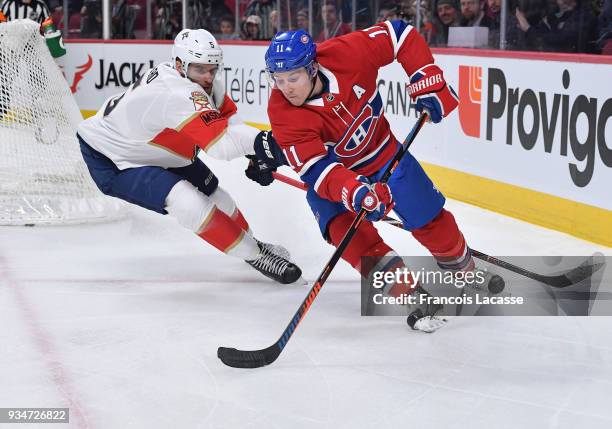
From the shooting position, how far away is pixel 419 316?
2.76 metres

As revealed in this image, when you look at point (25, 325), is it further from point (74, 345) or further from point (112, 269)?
point (112, 269)

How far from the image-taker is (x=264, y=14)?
7.64 m

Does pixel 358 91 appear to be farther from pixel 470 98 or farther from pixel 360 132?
pixel 470 98

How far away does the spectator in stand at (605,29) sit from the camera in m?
4.12

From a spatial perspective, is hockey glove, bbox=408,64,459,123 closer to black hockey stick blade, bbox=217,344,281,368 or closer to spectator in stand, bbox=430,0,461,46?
black hockey stick blade, bbox=217,344,281,368

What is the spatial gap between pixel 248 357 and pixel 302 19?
16.6 ft

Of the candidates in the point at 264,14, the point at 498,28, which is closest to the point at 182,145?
the point at 498,28

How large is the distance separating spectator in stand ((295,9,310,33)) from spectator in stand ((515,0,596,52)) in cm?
269

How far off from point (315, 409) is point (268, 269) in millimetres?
1238

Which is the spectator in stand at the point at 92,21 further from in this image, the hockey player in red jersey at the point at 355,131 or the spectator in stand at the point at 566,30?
the hockey player in red jersey at the point at 355,131

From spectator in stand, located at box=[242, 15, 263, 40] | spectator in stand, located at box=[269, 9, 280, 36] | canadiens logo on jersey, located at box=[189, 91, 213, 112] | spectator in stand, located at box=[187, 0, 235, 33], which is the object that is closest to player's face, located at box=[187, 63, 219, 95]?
canadiens logo on jersey, located at box=[189, 91, 213, 112]

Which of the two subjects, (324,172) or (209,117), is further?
(209,117)

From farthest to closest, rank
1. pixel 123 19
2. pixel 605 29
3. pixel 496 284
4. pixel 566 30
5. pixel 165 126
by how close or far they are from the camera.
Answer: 1. pixel 123 19
2. pixel 566 30
3. pixel 605 29
4. pixel 165 126
5. pixel 496 284

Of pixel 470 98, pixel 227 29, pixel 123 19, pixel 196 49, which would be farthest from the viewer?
pixel 123 19
